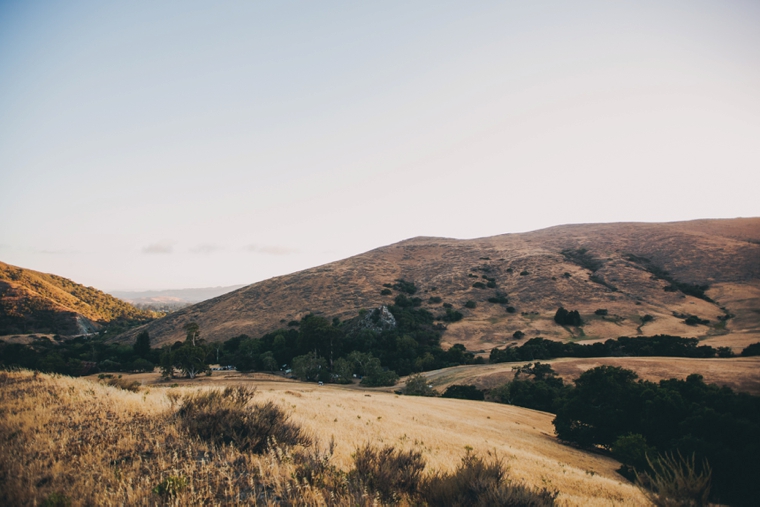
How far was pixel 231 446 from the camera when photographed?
7664mm

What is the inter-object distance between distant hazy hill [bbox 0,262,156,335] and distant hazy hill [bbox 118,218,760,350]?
2536 centimetres

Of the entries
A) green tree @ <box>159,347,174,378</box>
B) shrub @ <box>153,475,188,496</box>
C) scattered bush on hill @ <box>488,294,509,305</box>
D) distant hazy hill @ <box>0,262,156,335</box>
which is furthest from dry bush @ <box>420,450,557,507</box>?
distant hazy hill @ <box>0,262,156,335</box>

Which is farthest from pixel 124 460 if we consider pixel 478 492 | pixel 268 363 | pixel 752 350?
pixel 752 350

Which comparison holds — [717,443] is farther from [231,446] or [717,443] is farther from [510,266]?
[510,266]

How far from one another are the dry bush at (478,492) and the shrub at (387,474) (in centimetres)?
34

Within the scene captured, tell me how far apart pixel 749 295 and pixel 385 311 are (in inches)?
2758

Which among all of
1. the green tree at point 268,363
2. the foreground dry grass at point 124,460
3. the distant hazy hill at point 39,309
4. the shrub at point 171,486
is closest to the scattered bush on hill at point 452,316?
the green tree at point 268,363

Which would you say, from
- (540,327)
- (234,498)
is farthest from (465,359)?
(234,498)

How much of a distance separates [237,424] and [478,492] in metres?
5.91

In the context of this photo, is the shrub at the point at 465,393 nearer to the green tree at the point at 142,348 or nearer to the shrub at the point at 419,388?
the shrub at the point at 419,388

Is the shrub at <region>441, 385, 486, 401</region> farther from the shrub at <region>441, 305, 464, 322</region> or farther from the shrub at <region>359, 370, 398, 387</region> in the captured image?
the shrub at <region>441, 305, 464, 322</region>

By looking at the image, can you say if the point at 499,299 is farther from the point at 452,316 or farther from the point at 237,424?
the point at 237,424

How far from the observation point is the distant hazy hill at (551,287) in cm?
6353

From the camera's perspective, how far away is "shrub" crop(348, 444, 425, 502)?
697 centimetres
